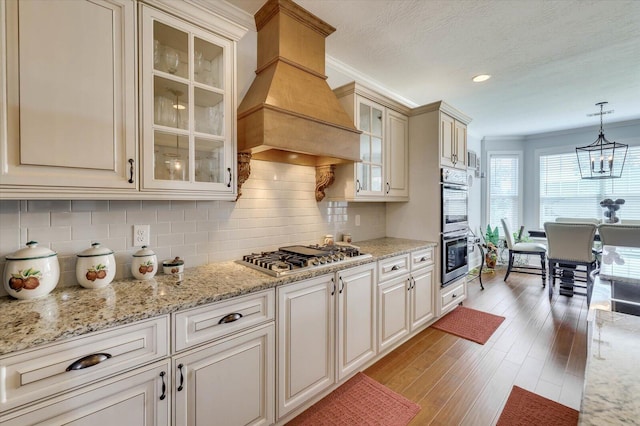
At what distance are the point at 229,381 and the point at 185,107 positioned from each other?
147cm

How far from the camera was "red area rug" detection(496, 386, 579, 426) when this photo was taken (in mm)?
1713

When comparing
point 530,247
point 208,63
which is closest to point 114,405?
point 208,63

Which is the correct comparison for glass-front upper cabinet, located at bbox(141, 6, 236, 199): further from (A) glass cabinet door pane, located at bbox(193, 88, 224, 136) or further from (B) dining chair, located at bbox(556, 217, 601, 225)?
(B) dining chair, located at bbox(556, 217, 601, 225)


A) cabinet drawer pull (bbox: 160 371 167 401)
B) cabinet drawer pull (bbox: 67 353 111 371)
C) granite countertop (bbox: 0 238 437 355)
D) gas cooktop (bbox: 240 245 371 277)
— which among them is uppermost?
gas cooktop (bbox: 240 245 371 277)

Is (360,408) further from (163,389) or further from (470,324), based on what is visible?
(470,324)

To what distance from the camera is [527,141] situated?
5797 mm

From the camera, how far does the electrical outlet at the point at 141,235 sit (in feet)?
5.36

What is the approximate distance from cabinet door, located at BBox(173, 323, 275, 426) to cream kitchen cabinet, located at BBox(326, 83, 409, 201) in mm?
1434

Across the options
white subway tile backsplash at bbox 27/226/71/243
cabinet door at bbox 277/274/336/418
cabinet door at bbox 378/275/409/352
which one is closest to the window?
cabinet door at bbox 378/275/409/352

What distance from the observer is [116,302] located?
1209 mm

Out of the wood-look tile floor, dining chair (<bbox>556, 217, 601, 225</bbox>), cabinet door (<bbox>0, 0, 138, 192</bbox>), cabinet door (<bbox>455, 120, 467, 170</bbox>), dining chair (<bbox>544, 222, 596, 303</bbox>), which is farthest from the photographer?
dining chair (<bbox>556, 217, 601, 225</bbox>)

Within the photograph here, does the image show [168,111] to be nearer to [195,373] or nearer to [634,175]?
[195,373]

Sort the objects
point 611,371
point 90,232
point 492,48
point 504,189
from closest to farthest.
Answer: point 611,371
point 90,232
point 492,48
point 504,189

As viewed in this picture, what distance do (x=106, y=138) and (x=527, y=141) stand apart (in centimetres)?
698
